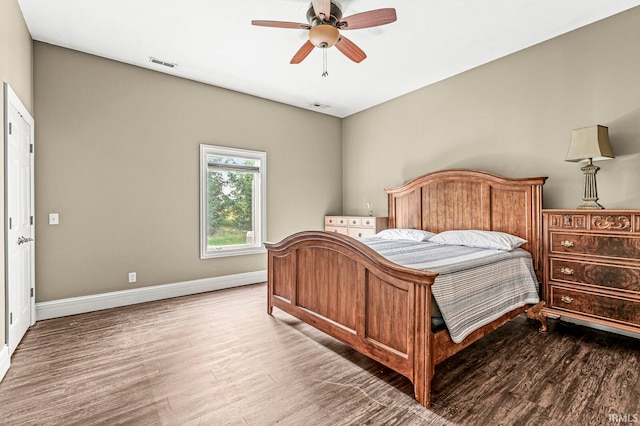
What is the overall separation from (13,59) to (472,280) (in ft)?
13.5

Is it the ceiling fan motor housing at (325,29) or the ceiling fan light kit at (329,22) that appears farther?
the ceiling fan motor housing at (325,29)

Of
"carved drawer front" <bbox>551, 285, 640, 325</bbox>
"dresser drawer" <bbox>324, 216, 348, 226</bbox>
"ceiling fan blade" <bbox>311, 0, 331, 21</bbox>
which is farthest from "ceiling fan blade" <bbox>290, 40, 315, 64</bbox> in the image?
"carved drawer front" <bbox>551, 285, 640, 325</bbox>

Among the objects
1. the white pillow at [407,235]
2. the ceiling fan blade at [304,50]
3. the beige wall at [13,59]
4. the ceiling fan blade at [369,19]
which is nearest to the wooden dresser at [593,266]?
the white pillow at [407,235]

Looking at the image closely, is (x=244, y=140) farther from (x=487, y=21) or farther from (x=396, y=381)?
(x=396, y=381)

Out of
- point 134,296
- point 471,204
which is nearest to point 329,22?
point 471,204

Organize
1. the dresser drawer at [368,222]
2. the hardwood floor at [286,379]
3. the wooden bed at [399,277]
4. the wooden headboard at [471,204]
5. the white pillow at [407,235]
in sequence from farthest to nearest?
1. the dresser drawer at [368,222]
2. the white pillow at [407,235]
3. the wooden headboard at [471,204]
4. the wooden bed at [399,277]
5. the hardwood floor at [286,379]

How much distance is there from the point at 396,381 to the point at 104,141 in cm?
406

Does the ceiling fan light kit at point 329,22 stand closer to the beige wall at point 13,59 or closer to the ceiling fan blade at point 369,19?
the ceiling fan blade at point 369,19

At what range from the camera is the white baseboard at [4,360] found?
2.16 meters

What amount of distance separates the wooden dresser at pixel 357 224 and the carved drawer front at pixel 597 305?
2454mm

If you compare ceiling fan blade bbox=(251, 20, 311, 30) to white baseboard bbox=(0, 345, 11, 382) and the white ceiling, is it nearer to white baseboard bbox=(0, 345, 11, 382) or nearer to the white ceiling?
the white ceiling

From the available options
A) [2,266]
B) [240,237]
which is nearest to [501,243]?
[240,237]

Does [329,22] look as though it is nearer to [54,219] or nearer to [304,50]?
[304,50]

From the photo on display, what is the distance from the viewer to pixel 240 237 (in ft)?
16.3
